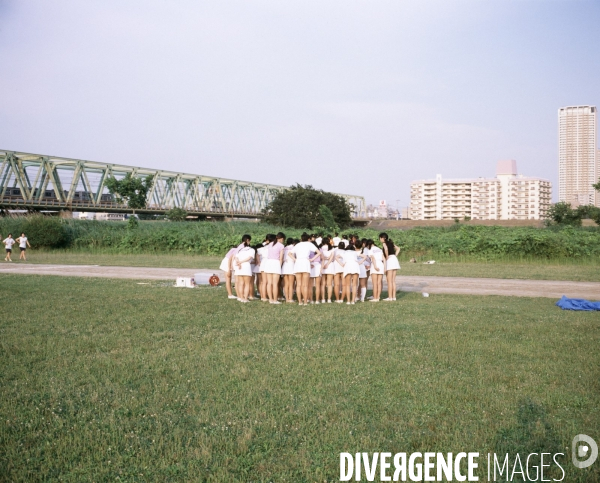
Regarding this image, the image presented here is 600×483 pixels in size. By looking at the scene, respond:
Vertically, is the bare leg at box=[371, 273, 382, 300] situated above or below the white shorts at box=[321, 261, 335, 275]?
below

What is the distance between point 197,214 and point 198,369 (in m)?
85.7

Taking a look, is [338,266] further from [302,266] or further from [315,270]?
[302,266]

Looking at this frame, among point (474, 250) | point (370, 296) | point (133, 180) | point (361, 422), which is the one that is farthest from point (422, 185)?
point (361, 422)

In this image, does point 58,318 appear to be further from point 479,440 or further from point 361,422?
point 479,440

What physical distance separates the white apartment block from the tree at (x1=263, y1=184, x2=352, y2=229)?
113 metres

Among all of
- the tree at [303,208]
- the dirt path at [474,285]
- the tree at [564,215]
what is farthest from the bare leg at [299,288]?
the tree at [564,215]

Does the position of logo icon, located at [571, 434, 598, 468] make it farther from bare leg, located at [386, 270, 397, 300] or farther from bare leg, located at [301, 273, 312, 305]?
bare leg, located at [386, 270, 397, 300]

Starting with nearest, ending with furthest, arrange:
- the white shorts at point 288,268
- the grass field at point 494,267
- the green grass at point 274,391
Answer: the green grass at point 274,391, the white shorts at point 288,268, the grass field at point 494,267

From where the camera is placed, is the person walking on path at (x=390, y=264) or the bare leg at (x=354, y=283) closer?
the bare leg at (x=354, y=283)

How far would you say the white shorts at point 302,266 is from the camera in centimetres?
1411

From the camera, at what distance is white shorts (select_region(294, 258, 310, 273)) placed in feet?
46.3

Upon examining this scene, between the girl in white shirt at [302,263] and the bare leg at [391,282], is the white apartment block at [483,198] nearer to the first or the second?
the bare leg at [391,282]

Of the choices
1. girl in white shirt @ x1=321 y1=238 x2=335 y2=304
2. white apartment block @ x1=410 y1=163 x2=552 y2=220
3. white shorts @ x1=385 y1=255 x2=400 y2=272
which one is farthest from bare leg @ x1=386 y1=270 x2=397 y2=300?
white apartment block @ x1=410 y1=163 x2=552 y2=220

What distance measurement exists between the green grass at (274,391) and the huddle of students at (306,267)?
2727 millimetres
